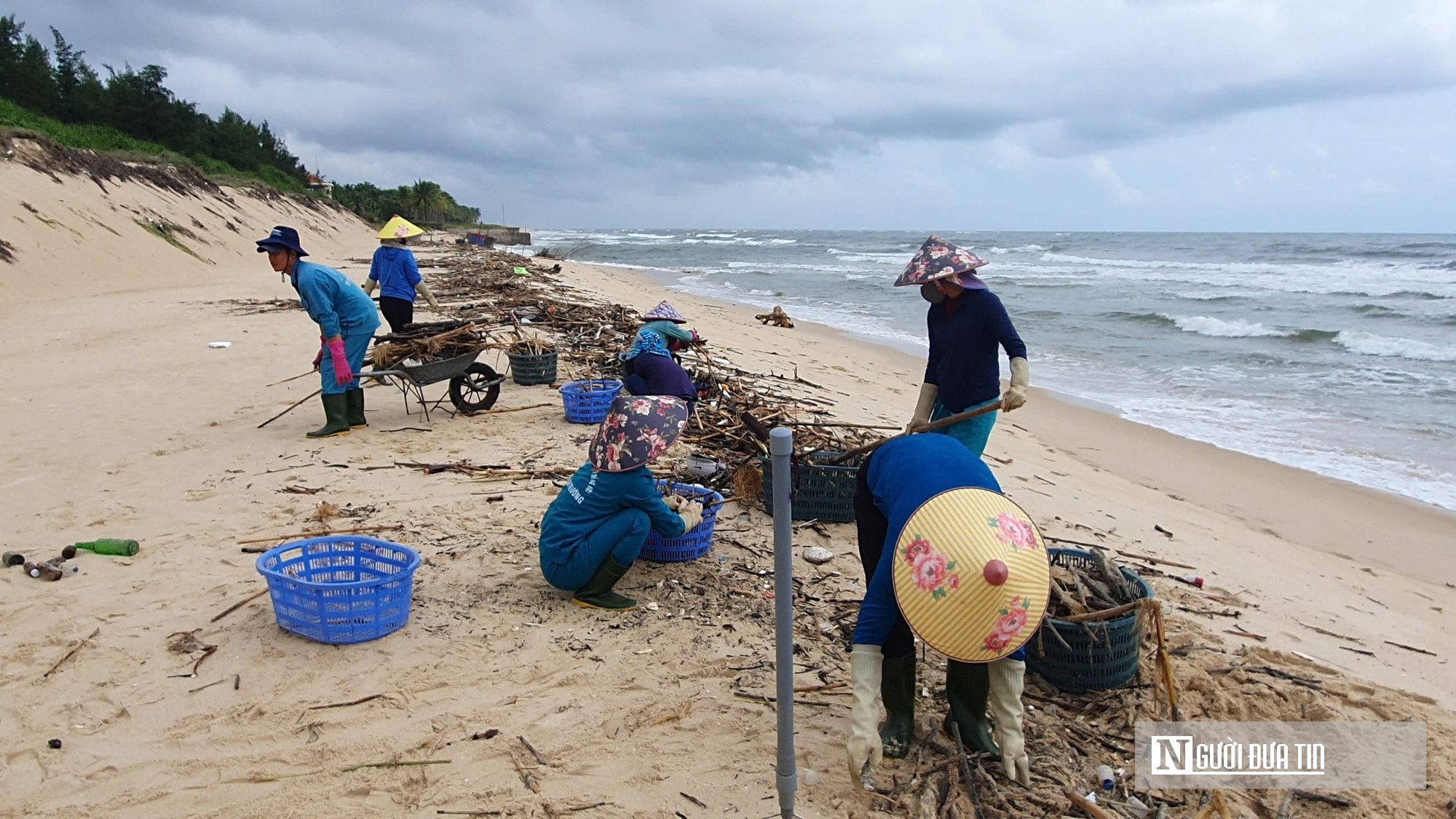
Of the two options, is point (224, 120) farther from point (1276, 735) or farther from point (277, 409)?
point (1276, 735)

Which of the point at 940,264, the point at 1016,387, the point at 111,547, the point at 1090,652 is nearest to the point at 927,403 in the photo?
the point at 1016,387

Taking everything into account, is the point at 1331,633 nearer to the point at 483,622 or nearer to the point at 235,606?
the point at 483,622

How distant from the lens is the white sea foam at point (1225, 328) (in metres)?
17.0

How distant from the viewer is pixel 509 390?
30.3 ft

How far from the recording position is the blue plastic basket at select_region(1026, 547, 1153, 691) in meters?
3.32

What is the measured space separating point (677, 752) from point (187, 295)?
58.2 feet

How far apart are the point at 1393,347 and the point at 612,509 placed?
1722 centimetres

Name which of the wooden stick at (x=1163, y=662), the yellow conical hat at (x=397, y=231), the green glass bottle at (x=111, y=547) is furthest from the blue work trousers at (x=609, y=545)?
the yellow conical hat at (x=397, y=231)

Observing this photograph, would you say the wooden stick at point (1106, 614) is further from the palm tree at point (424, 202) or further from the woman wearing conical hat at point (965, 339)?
the palm tree at point (424, 202)

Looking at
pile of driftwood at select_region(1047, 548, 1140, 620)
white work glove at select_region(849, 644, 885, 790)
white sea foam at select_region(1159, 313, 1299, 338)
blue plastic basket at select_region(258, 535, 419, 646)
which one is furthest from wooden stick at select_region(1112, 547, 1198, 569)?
white sea foam at select_region(1159, 313, 1299, 338)

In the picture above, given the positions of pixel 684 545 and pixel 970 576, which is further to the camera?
pixel 684 545

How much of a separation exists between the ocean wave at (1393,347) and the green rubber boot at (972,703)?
15795 millimetres

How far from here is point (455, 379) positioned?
7.99 meters

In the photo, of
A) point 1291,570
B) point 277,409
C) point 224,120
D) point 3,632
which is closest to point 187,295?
point 277,409
